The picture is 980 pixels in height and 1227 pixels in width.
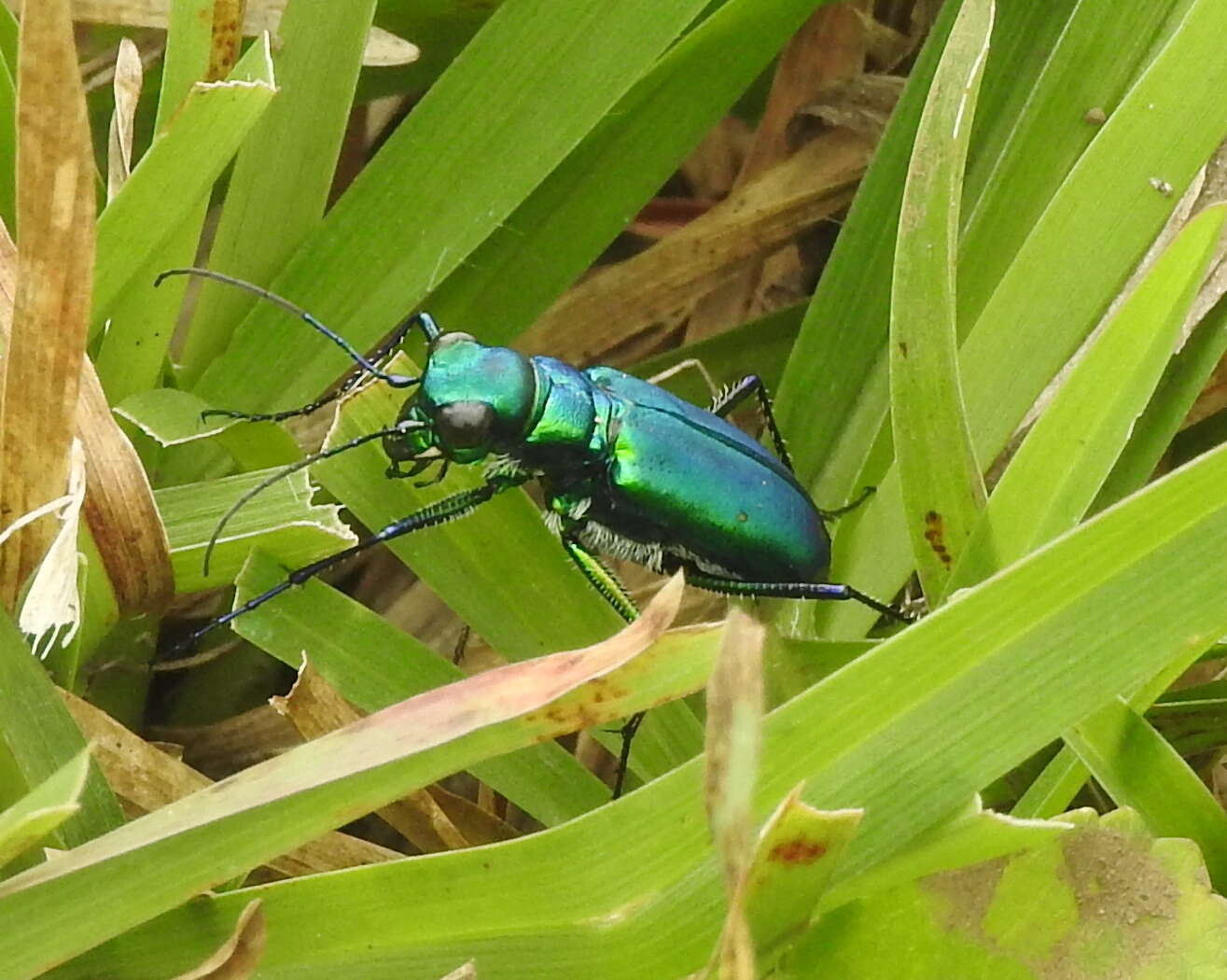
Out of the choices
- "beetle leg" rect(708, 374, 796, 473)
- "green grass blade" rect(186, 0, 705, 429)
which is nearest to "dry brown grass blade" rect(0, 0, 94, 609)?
"green grass blade" rect(186, 0, 705, 429)

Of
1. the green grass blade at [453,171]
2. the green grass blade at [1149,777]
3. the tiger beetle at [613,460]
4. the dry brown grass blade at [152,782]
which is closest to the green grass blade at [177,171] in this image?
the tiger beetle at [613,460]

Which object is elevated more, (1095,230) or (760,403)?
(1095,230)

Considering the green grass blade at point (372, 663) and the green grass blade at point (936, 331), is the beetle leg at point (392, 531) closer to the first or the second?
the green grass blade at point (372, 663)

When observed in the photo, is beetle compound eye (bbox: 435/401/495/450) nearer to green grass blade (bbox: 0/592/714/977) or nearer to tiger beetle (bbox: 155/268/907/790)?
tiger beetle (bbox: 155/268/907/790)

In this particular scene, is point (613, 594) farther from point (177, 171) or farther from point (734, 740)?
point (734, 740)

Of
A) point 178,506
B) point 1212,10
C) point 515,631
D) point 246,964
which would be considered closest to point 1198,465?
point 1212,10

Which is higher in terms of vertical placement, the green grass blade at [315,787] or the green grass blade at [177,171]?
the green grass blade at [177,171]

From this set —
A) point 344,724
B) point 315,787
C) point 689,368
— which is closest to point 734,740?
point 315,787
